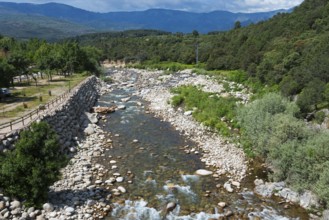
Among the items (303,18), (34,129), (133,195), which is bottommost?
(133,195)

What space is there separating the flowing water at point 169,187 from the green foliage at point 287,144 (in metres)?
2.41

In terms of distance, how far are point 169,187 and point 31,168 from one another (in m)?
10.4

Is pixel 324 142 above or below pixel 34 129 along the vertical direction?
below

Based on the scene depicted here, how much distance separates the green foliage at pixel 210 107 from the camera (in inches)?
1473

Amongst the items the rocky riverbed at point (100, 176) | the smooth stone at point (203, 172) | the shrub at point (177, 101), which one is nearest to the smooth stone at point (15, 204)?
the rocky riverbed at point (100, 176)

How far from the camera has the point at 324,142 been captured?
21.3 m

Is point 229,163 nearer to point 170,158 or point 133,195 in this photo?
point 170,158

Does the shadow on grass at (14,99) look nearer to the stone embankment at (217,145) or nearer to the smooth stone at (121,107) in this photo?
the smooth stone at (121,107)

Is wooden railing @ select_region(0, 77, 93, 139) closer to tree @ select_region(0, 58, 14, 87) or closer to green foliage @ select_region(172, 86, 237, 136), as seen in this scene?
tree @ select_region(0, 58, 14, 87)

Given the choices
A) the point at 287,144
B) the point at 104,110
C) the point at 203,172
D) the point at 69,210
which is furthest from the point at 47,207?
the point at 104,110

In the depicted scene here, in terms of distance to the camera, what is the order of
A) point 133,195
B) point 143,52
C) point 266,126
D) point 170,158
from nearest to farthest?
point 133,195, point 266,126, point 170,158, point 143,52

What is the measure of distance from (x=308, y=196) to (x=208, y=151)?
1185 centimetres

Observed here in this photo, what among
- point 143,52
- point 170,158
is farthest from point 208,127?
point 143,52

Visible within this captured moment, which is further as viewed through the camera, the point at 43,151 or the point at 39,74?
the point at 39,74
